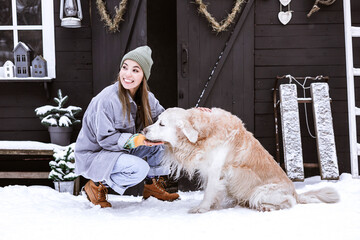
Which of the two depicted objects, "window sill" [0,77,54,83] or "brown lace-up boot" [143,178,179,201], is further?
"window sill" [0,77,54,83]

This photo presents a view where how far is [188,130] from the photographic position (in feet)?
8.11

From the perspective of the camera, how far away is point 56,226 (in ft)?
7.27

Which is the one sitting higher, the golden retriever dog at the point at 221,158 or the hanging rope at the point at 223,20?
the hanging rope at the point at 223,20

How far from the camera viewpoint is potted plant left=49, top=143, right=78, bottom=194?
11.9ft

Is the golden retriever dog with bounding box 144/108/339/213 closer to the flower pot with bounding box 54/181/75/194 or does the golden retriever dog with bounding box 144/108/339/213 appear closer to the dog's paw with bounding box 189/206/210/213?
the dog's paw with bounding box 189/206/210/213

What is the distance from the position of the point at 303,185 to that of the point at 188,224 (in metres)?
1.90

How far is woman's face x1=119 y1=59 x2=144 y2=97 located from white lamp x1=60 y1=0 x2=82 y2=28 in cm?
158

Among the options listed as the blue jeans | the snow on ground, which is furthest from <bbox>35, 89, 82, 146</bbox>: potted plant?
the blue jeans

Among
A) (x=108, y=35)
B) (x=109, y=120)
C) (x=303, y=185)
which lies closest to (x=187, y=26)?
(x=108, y=35)

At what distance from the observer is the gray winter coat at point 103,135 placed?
2541 millimetres

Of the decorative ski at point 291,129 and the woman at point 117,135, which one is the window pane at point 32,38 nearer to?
the woman at point 117,135

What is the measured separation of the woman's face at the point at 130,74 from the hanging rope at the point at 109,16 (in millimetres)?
1338

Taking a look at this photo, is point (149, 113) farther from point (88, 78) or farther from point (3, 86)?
point (3, 86)

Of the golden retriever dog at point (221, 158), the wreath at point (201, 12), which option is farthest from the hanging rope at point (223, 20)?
the golden retriever dog at point (221, 158)
